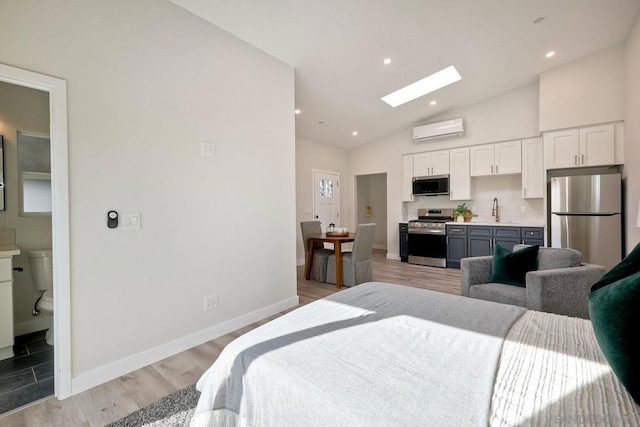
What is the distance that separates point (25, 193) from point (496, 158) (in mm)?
6560

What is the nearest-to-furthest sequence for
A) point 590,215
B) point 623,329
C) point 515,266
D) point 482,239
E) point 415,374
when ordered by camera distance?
point 623,329 < point 415,374 < point 515,266 < point 590,215 < point 482,239

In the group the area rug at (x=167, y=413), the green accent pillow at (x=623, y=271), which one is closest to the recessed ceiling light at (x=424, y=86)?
the green accent pillow at (x=623, y=271)

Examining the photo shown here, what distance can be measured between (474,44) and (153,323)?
4503 millimetres

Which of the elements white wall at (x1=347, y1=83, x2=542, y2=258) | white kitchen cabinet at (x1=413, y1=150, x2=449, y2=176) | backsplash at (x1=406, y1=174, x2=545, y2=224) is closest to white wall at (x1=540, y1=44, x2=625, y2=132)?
white wall at (x1=347, y1=83, x2=542, y2=258)

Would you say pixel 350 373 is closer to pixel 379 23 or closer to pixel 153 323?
pixel 153 323

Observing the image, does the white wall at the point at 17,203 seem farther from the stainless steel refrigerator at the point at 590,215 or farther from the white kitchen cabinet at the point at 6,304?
the stainless steel refrigerator at the point at 590,215

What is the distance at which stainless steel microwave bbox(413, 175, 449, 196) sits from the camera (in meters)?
5.65

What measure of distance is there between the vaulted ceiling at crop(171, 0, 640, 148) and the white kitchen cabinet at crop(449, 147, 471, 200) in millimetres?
1089

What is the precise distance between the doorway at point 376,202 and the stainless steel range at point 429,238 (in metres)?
1.95

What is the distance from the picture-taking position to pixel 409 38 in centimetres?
321

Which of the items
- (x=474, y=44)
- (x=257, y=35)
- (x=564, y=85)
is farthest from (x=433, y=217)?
(x=257, y=35)

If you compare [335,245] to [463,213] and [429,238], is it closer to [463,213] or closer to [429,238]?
[429,238]

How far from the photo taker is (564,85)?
4.23 metres

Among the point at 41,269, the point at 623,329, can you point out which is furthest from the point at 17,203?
the point at 623,329
